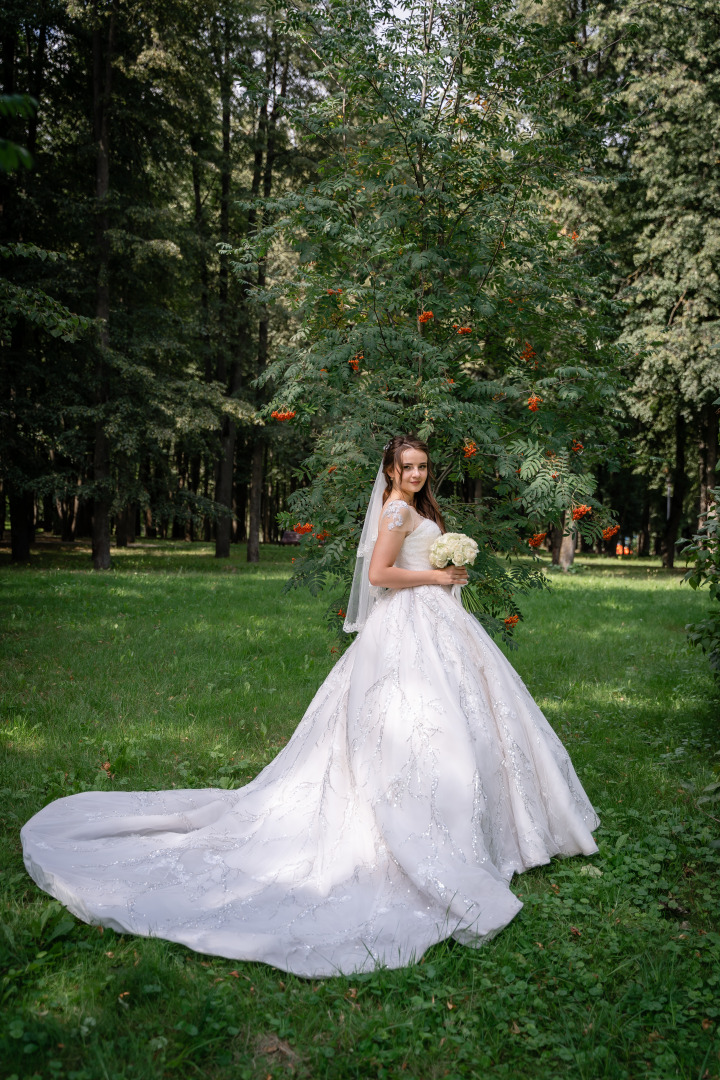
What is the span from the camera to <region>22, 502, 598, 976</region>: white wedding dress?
10.9 ft

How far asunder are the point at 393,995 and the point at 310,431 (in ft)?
12.3

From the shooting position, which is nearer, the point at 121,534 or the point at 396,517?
the point at 396,517

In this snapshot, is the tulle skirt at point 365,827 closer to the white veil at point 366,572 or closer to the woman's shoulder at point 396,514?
the white veil at point 366,572

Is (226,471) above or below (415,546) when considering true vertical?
above

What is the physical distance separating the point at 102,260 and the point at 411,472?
1629 centimetres

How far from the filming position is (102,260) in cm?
1802

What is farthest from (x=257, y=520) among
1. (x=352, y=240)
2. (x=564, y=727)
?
(x=352, y=240)

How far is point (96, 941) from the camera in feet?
10.7

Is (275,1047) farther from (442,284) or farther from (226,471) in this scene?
(226,471)

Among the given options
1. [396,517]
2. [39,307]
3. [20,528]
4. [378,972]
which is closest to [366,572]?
[396,517]

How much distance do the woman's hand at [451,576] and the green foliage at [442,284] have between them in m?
0.72

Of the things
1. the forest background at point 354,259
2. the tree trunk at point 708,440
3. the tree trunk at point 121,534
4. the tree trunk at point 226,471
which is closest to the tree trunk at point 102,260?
the forest background at point 354,259

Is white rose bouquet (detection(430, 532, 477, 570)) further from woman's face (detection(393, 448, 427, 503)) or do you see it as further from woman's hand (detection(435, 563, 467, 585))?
woman's face (detection(393, 448, 427, 503))

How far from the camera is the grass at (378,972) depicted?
2.64m
